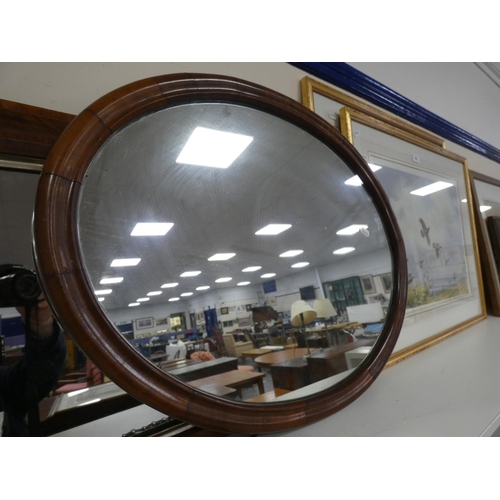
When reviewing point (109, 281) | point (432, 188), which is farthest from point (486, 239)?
point (109, 281)

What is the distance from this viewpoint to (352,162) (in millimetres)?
712

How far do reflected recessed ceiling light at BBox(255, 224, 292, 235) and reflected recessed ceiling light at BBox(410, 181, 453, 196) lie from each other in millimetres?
652

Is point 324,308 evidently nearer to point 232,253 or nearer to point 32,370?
point 232,253

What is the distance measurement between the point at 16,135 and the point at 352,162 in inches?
→ 24.0

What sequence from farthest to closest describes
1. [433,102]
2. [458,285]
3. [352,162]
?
[433,102]
[458,285]
[352,162]

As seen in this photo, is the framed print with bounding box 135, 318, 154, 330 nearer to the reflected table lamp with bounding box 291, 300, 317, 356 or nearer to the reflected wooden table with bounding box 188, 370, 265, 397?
the reflected wooden table with bounding box 188, 370, 265, 397

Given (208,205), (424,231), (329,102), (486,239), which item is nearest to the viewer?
(208,205)

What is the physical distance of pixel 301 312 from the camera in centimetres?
56

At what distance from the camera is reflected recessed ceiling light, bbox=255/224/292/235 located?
55cm

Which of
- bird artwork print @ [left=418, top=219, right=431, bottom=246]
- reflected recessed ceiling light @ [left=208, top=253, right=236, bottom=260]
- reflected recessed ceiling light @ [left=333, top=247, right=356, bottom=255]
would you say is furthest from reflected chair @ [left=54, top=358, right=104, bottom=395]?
bird artwork print @ [left=418, top=219, right=431, bottom=246]

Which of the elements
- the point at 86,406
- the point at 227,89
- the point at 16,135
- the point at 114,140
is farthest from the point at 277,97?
the point at 86,406
